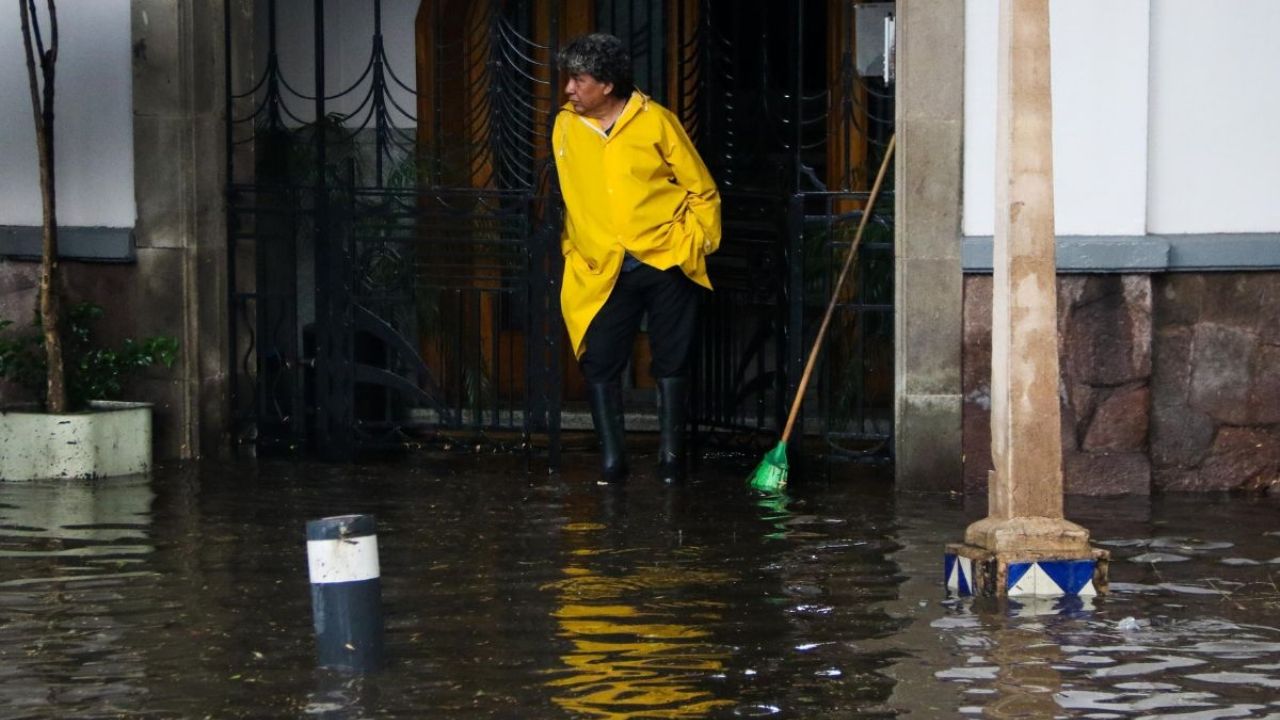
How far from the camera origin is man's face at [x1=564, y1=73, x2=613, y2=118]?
9.18 m

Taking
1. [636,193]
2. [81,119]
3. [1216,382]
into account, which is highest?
[81,119]

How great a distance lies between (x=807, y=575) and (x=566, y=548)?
100cm

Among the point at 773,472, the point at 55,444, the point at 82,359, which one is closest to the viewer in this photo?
the point at 773,472

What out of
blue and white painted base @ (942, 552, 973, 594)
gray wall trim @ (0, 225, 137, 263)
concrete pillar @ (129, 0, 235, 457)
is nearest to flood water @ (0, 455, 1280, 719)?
blue and white painted base @ (942, 552, 973, 594)

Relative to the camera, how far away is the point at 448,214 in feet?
33.8

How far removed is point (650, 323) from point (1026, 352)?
9.70ft

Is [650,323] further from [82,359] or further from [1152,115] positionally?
[82,359]

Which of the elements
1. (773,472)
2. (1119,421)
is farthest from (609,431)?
(1119,421)

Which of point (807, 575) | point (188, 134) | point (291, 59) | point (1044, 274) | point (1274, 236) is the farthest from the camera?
point (291, 59)

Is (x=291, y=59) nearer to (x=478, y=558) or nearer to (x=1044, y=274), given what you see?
(x=478, y=558)

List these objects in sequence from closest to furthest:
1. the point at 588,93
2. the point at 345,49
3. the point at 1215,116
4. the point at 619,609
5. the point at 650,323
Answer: the point at 619,609, the point at 1215,116, the point at 588,93, the point at 650,323, the point at 345,49

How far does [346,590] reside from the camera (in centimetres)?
586

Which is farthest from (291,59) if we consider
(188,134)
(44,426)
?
(44,426)

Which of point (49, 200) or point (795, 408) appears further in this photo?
point (49, 200)
